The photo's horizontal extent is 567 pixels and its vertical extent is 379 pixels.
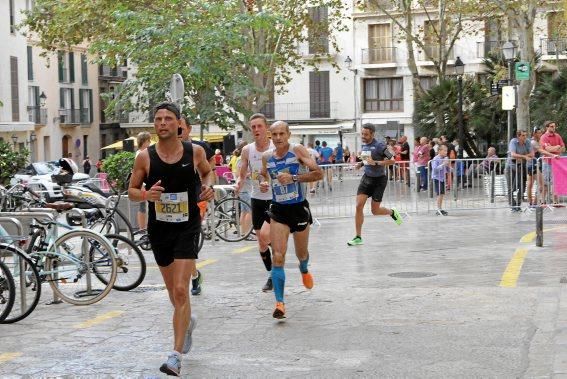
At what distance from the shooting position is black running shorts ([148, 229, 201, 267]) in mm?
7562

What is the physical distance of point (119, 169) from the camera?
19.6 m

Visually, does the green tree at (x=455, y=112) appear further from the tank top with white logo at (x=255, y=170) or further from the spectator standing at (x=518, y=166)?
the tank top with white logo at (x=255, y=170)

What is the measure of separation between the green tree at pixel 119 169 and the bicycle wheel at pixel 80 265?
900 centimetres

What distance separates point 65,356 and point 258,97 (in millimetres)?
25705

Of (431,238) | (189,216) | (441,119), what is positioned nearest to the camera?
(189,216)

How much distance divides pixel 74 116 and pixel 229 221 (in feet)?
175

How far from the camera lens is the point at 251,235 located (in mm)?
16969

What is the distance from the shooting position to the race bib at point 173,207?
24.9 ft

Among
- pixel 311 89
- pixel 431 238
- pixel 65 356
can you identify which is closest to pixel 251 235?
pixel 431 238

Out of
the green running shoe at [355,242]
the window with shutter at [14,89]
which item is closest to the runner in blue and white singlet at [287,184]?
the green running shoe at [355,242]

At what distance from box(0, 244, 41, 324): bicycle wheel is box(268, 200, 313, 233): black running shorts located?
2147mm

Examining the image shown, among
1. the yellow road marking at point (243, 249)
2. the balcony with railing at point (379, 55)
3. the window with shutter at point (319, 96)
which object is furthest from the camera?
the window with shutter at point (319, 96)

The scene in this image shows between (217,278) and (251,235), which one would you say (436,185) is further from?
(217,278)

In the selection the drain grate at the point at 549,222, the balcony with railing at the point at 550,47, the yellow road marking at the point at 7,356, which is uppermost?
the balcony with railing at the point at 550,47
